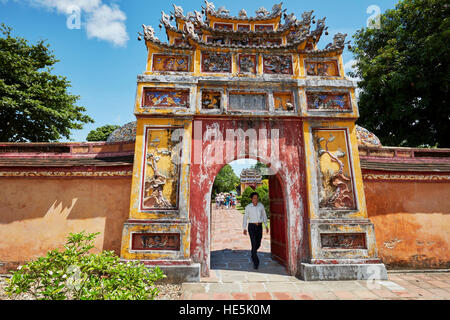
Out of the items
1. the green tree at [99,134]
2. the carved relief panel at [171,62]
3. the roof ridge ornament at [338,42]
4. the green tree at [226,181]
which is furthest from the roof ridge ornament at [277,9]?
the green tree at [226,181]

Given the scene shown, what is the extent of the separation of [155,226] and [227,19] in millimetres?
6832

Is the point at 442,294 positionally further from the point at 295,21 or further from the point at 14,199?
the point at 14,199

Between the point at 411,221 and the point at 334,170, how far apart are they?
8.12 ft

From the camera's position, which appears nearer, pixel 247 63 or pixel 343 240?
pixel 343 240

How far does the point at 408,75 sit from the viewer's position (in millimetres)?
11703

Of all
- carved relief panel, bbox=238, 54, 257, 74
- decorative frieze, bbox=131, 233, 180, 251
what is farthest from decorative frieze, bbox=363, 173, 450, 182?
decorative frieze, bbox=131, 233, 180, 251

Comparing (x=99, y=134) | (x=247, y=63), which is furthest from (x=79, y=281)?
(x=99, y=134)

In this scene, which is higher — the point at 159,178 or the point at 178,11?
the point at 178,11

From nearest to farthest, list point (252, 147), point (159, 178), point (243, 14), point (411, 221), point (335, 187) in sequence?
point (159, 178)
point (335, 187)
point (252, 147)
point (411, 221)
point (243, 14)

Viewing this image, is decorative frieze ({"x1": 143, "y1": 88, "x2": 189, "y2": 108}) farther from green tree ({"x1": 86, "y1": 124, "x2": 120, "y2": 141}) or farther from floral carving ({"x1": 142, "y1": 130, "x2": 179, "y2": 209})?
green tree ({"x1": 86, "y1": 124, "x2": 120, "y2": 141})

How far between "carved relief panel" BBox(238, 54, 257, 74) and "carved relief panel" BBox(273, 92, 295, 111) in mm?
961

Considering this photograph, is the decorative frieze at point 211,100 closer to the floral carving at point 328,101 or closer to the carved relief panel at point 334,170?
the floral carving at point 328,101

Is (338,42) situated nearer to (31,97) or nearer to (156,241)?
(156,241)

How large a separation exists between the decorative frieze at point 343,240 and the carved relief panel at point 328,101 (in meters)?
3.17
